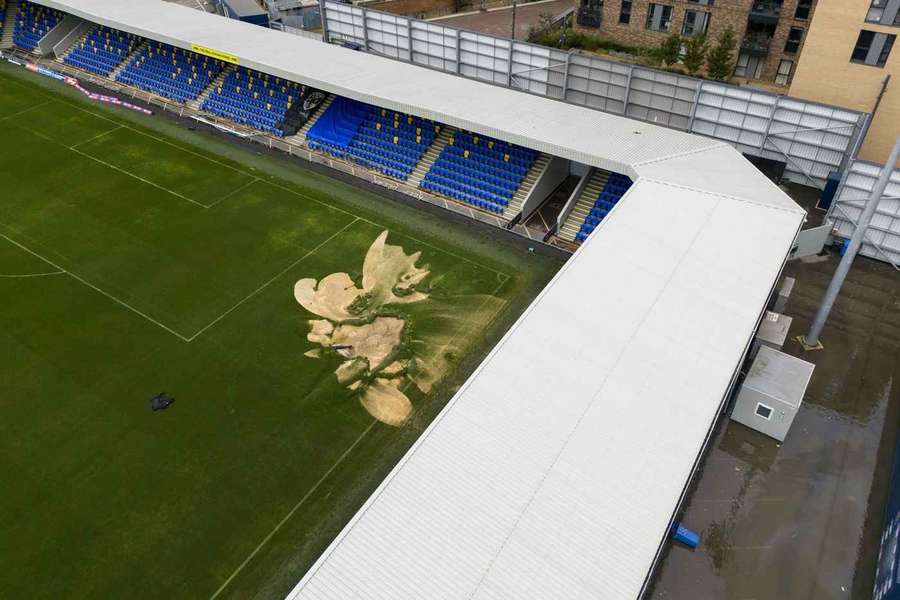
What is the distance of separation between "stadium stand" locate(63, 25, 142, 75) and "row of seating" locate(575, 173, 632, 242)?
4680 cm

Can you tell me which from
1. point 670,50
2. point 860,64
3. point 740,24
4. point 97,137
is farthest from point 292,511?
point 740,24

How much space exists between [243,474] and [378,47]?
125ft

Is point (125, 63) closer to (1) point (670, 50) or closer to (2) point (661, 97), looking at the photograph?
(2) point (661, 97)

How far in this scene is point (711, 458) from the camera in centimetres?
2353

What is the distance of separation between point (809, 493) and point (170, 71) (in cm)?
5608

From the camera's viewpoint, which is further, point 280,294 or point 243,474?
point 280,294

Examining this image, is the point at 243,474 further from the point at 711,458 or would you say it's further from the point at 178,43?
the point at 178,43

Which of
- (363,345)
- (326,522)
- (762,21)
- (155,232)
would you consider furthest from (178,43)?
(762,21)

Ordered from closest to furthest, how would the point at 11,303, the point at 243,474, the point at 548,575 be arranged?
the point at 548,575
the point at 243,474
the point at 11,303

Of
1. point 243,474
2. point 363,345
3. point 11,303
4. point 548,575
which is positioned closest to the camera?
point 548,575

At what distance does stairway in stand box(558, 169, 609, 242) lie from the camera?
116ft

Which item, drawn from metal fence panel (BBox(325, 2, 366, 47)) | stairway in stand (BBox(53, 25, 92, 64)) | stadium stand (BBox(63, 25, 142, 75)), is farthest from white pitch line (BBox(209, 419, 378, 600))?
stairway in stand (BBox(53, 25, 92, 64))

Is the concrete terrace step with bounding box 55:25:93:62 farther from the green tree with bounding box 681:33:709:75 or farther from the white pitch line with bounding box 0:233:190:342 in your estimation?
the green tree with bounding box 681:33:709:75

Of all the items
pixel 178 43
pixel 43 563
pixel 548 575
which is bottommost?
pixel 43 563
